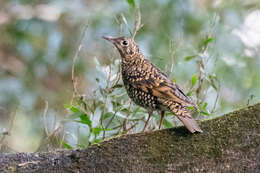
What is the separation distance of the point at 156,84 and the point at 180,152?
1.04 meters

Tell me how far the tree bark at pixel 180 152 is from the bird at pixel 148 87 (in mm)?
397

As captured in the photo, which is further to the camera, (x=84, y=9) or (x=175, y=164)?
(x=84, y=9)

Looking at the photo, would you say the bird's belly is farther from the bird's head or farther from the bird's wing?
the bird's head

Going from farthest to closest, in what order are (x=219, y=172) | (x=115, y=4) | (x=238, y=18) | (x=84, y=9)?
(x=84, y=9), (x=115, y=4), (x=238, y=18), (x=219, y=172)

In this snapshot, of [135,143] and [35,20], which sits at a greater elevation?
[35,20]

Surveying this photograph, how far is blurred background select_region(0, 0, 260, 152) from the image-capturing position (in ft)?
13.3

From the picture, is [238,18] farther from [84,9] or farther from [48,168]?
[48,168]

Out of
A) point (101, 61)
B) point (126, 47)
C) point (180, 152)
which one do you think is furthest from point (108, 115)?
point (101, 61)

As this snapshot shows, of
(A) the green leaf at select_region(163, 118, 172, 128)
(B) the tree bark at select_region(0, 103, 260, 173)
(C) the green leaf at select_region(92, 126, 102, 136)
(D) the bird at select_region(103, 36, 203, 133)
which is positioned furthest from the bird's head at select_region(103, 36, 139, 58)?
(B) the tree bark at select_region(0, 103, 260, 173)

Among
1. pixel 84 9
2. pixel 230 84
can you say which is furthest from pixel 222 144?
pixel 84 9

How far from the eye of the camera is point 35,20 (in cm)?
790

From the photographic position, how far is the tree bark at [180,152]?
8.95 feet

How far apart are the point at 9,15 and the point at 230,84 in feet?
13.9

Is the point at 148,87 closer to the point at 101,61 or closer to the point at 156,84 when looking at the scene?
the point at 156,84
